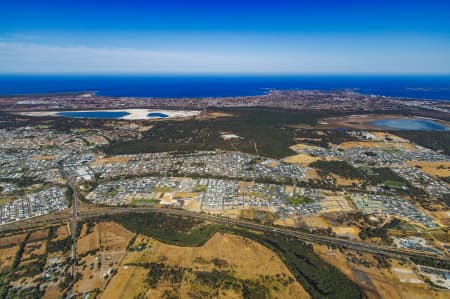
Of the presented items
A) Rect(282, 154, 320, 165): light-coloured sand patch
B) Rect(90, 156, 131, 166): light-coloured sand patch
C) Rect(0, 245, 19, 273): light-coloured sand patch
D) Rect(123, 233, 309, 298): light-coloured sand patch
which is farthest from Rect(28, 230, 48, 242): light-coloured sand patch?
Rect(282, 154, 320, 165): light-coloured sand patch

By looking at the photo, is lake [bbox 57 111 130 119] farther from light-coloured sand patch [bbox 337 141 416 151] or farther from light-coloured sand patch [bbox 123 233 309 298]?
light-coloured sand patch [bbox 123 233 309 298]

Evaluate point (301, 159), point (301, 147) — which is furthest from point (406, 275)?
point (301, 147)

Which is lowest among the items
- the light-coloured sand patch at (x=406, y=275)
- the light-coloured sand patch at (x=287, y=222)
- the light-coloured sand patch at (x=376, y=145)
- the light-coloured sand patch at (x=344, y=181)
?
the light-coloured sand patch at (x=406, y=275)

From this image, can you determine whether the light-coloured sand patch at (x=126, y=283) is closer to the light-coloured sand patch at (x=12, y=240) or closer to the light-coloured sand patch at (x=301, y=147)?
the light-coloured sand patch at (x=12, y=240)

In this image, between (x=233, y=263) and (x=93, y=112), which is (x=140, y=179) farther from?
(x=93, y=112)

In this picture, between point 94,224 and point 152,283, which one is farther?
point 94,224

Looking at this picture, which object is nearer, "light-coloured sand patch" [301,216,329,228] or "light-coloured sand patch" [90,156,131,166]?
"light-coloured sand patch" [301,216,329,228]

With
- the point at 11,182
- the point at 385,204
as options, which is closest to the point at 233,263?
the point at 385,204

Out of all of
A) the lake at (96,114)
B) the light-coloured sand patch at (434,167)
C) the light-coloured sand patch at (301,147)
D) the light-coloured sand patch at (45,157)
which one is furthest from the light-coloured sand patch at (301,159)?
the lake at (96,114)
